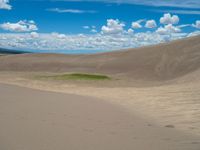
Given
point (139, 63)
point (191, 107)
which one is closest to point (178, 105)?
point (191, 107)

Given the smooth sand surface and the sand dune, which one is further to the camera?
the sand dune

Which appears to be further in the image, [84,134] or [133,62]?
[133,62]

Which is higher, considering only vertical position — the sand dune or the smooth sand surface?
the sand dune

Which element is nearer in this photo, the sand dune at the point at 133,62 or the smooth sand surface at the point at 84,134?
the smooth sand surface at the point at 84,134

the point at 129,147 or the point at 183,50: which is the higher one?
the point at 183,50

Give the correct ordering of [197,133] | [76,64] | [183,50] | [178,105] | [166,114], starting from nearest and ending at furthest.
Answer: [197,133] → [166,114] → [178,105] → [183,50] → [76,64]

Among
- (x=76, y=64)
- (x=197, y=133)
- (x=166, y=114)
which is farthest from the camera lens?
(x=76, y=64)

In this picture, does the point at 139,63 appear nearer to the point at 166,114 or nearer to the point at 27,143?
the point at 166,114

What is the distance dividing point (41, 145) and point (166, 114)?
5.48 m

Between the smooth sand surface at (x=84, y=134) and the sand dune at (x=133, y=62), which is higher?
the sand dune at (x=133, y=62)

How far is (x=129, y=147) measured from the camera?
6184 millimetres

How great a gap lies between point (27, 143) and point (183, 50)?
41.4 m

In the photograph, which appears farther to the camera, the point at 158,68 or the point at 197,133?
the point at 158,68

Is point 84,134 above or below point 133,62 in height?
below
